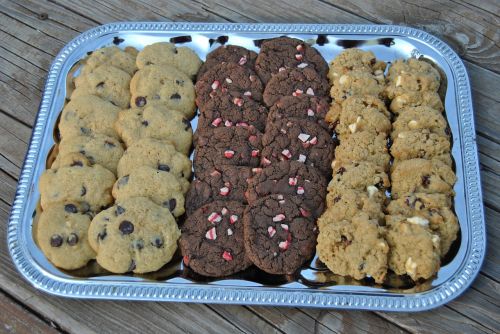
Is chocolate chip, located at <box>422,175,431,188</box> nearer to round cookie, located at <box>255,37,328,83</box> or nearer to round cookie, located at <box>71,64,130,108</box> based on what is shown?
round cookie, located at <box>255,37,328,83</box>

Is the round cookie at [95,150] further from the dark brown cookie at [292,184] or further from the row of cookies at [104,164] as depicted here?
the dark brown cookie at [292,184]

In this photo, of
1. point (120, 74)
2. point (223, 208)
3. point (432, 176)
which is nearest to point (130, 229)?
point (223, 208)

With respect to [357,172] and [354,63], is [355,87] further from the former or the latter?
[357,172]

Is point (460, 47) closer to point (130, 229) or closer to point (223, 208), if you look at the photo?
point (223, 208)

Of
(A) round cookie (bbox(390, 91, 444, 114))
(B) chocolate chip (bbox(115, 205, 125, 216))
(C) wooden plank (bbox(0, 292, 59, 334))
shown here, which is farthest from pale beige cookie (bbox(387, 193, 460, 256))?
(C) wooden plank (bbox(0, 292, 59, 334))

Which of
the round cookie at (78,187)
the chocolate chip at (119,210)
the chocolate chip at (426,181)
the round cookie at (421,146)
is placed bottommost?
the round cookie at (78,187)

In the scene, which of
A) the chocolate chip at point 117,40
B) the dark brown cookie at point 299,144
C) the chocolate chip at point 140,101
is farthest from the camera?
the chocolate chip at point 117,40

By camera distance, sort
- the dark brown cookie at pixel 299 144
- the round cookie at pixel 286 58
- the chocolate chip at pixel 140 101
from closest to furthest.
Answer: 1. the dark brown cookie at pixel 299 144
2. the chocolate chip at pixel 140 101
3. the round cookie at pixel 286 58

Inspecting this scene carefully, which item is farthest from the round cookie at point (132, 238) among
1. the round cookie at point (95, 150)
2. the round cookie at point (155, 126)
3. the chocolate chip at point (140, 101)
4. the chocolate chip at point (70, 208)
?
the chocolate chip at point (140, 101)
